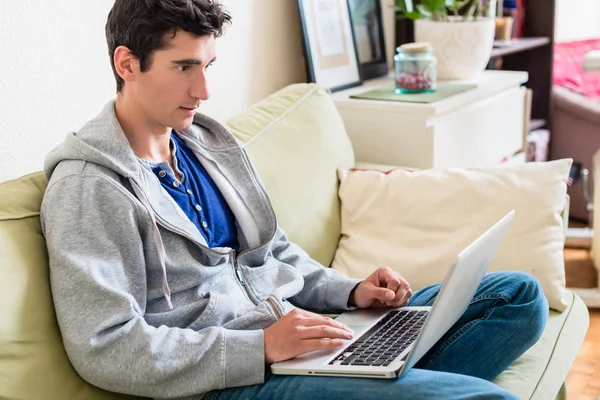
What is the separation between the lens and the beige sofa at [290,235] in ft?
4.01

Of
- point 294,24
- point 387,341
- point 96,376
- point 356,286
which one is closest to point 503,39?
point 294,24

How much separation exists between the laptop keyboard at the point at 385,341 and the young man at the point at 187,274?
0.03 meters

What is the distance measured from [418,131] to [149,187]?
1.18 m

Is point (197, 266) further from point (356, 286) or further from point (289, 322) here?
A: point (356, 286)

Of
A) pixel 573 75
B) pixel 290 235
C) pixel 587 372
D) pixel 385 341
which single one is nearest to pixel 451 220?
pixel 290 235

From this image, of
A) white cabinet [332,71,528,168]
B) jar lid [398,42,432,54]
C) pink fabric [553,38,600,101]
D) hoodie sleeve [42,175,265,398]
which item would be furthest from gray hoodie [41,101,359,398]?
pink fabric [553,38,600,101]

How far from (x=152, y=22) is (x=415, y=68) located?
133 cm

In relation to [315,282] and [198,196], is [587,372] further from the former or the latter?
[198,196]

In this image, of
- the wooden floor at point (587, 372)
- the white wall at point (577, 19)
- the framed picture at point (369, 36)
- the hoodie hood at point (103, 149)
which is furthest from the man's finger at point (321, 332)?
the white wall at point (577, 19)

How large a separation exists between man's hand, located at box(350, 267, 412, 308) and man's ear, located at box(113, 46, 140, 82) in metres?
0.59

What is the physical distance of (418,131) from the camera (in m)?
2.38

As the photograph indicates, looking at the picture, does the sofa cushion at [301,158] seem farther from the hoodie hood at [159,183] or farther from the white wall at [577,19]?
the white wall at [577,19]

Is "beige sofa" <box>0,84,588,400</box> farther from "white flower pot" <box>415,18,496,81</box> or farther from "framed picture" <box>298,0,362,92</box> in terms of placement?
"white flower pot" <box>415,18,496,81</box>

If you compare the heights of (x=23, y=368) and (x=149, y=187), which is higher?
(x=149, y=187)
